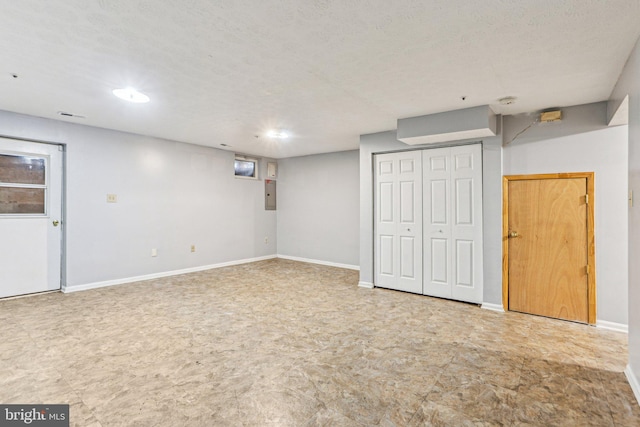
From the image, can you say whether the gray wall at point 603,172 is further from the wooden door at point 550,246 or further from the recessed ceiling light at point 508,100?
the recessed ceiling light at point 508,100

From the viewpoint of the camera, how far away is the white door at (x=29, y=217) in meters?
4.23

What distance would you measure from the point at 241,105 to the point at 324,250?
4.09 meters

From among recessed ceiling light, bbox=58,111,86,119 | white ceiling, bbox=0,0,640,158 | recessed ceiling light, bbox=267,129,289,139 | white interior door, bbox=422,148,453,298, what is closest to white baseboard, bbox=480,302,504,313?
white interior door, bbox=422,148,453,298

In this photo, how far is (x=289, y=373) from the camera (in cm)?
245

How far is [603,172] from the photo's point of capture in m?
3.47

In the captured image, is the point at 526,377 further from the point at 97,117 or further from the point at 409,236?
the point at 97,117

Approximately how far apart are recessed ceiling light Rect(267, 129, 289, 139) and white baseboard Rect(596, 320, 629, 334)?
15.2 feet

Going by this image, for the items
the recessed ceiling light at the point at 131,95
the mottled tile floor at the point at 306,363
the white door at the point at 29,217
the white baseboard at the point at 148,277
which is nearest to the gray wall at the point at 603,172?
the mottled tile floor at the point at 306,363

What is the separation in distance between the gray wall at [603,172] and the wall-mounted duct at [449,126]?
75 cm

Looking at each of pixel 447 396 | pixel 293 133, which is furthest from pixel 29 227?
pixel 447 396

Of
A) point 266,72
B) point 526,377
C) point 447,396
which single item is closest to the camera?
point 447,396

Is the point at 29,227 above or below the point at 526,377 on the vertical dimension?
above

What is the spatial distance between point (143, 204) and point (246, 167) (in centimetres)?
240

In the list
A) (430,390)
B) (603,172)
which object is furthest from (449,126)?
(430,390)
